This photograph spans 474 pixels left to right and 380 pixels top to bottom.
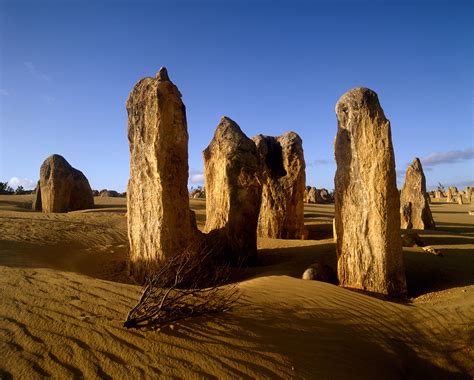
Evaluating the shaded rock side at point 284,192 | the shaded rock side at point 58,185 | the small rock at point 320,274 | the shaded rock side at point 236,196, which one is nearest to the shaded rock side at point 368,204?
the small rock at point 320,274

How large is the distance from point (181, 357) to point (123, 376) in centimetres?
54

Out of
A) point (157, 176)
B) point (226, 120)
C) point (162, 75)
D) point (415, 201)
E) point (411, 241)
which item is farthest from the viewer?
point (415, 201)

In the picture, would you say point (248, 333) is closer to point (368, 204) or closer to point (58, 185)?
point (368, 204)

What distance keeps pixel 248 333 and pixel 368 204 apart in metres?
3.54

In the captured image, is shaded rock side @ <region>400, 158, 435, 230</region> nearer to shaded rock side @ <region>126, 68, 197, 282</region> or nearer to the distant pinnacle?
shaded rock side @ <region>126, 68, 197, 282</region>

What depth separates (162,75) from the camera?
721 centimetres

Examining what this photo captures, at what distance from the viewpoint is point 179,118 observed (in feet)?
23.8

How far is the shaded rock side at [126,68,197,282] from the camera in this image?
6.74 meters

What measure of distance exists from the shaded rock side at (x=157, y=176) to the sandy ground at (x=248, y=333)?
875 mm

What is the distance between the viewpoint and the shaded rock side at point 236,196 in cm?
884

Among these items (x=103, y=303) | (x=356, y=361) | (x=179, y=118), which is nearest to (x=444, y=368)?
(x=356, y=361)

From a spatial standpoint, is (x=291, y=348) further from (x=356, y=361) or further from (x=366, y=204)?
(x=366, y=204)

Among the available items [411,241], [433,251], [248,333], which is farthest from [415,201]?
[248,333]

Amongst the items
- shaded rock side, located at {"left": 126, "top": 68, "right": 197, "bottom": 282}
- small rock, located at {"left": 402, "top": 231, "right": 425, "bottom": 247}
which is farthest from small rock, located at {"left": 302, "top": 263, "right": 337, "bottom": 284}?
small rock, located at {"left": 402, "top": 231, "right": 425, "bottom": 247}
